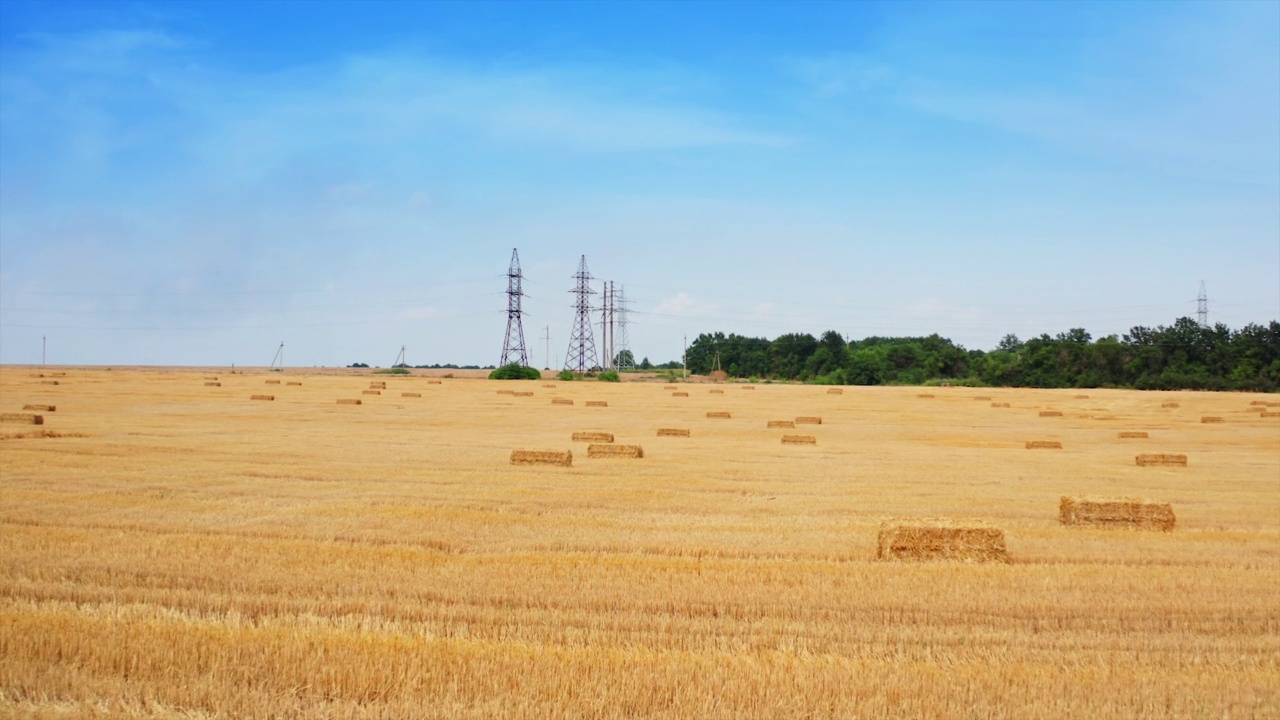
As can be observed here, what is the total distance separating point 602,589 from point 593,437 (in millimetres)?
19688

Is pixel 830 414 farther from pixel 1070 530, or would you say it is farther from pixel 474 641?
pixel 474 641

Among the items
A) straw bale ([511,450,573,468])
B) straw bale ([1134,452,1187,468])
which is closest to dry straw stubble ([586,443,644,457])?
straw bale ([511,450,573,468])

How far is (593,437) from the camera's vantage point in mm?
30688

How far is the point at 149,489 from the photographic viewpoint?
58.4ft

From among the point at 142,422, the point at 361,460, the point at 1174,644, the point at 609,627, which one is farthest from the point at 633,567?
the point at 142,422

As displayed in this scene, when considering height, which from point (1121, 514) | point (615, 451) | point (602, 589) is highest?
point (615, 451)

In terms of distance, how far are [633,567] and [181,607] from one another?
4745 mm

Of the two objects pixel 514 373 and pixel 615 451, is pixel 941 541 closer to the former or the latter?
pixel 615 451

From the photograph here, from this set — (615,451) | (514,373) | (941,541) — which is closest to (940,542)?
(941,541)

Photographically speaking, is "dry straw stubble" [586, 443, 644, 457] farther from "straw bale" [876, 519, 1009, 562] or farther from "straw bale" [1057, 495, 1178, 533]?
"straw bale" [876, 519, 1009, 562]

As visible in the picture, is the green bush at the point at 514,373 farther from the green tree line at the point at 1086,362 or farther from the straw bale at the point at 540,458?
the straw bale at the point at 540,458

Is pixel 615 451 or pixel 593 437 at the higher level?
pixel 593 437

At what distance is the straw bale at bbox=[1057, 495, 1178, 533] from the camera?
16.1m

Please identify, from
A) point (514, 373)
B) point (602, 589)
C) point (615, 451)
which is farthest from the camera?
point (514, 373)
